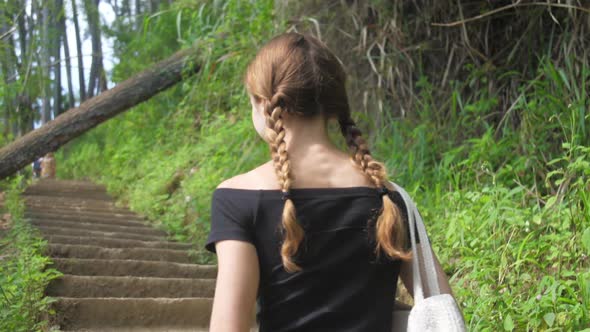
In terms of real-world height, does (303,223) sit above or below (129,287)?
above

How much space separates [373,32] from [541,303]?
327 cm

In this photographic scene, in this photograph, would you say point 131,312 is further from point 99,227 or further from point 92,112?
point 92,112

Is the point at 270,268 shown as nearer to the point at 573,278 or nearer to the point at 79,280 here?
the point at 573,278

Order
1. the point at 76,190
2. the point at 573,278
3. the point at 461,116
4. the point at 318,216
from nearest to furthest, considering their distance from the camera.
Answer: the point at 318,216 → the point at 573,278 → the point at 461,116 → the point at 76,190

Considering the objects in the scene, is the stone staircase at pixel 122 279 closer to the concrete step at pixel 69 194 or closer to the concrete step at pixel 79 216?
the concrete step at pixel 79 216

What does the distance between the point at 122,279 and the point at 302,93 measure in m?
2.84

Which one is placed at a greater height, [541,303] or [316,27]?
[316,27]

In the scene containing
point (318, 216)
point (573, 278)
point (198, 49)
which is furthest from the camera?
point (198, 49)

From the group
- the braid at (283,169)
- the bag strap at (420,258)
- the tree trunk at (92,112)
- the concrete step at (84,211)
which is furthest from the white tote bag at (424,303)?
the concrete step at (84,211)

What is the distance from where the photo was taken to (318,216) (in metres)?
1.38

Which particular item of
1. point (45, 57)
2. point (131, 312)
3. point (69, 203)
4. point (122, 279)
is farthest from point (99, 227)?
point (45, 57)

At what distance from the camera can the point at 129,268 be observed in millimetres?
4344

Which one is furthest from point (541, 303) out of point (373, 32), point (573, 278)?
point (373, 32)

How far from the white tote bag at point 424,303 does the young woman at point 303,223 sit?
24 mm
